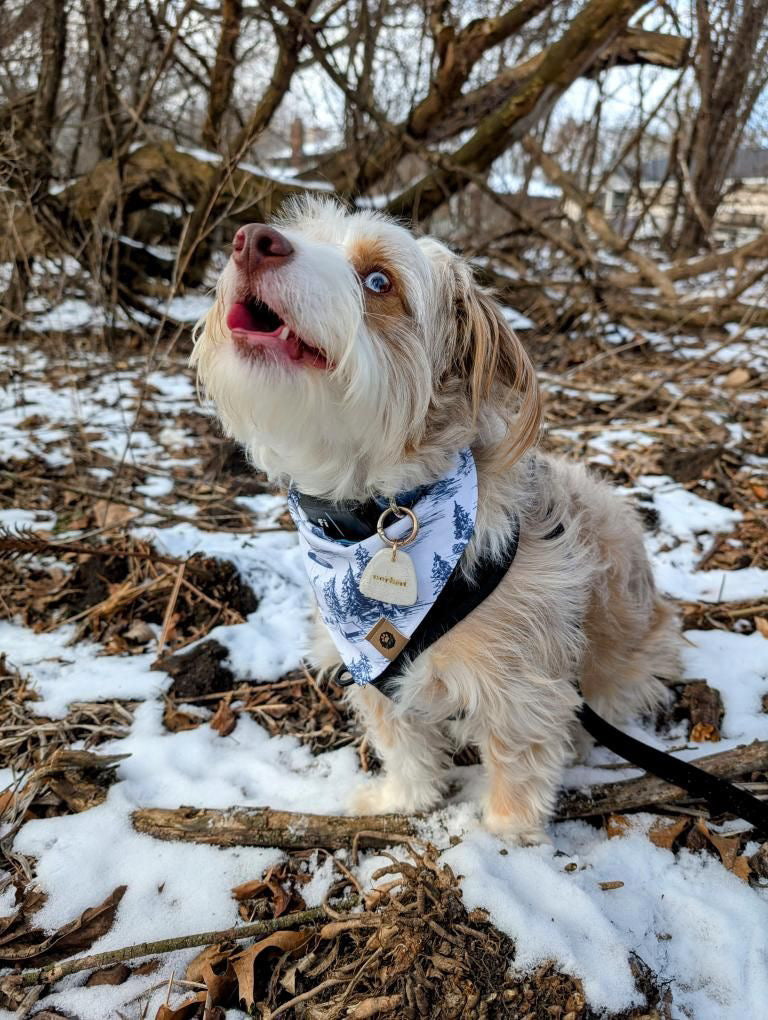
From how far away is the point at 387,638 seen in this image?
217 centimetres

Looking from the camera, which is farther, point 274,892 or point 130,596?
point 130,596

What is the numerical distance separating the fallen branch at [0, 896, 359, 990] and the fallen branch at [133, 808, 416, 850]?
0.83 ft

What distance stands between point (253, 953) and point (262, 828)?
0.43 meters

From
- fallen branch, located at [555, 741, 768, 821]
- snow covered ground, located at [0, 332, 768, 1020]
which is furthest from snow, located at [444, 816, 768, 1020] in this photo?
fallen branch, located at [555, 741, 768, 821]

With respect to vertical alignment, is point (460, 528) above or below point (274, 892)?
above

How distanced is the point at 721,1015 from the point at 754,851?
603 millimetres

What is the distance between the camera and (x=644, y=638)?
9.24 feet

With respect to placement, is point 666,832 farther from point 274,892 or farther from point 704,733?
point 274,892

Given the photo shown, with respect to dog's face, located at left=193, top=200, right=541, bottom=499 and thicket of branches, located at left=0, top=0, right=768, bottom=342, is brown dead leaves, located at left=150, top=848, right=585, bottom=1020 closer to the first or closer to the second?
dog's face, located at left=193, top=200, right=541, bottom=499

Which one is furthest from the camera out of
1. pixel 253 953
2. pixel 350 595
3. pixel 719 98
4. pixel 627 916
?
pixel 719 98

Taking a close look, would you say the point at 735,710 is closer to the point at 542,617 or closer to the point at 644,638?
the point at 644,638

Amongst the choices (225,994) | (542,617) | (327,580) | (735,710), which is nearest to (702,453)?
(735,710)

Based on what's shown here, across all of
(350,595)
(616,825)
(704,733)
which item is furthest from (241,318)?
Result: (704,733)

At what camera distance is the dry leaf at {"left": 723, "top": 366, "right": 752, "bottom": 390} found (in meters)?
6.39
